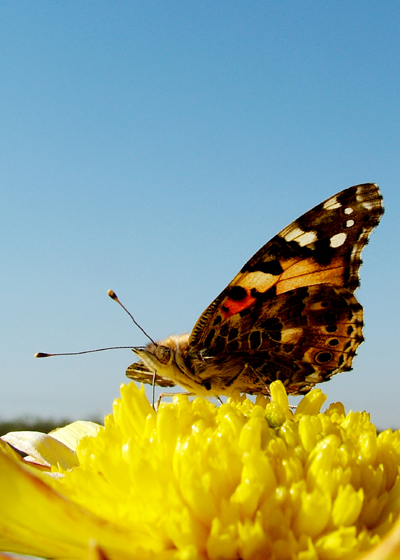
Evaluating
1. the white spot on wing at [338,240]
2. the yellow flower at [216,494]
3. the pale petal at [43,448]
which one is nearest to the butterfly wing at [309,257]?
the white spot on wing at [338,240]

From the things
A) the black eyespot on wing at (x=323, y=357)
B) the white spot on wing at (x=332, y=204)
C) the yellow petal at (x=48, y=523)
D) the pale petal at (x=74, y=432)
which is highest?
the white spot on wing at (x=332, y=204)

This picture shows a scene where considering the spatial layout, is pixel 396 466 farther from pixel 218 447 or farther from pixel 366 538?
pixel 218 447

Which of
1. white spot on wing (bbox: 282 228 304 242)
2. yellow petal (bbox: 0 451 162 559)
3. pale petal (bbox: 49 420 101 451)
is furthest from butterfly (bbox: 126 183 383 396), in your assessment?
yellow petal (bbox: 0 451 162 559)

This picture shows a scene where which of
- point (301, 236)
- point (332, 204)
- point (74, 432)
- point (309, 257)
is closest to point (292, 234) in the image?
point (301, 236)

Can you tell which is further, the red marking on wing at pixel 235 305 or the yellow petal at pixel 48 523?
the red marking on wing at pixel 235 305

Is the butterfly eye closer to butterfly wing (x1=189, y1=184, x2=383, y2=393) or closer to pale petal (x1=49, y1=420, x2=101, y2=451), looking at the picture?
butterfly wing (x1=189, y1=184, x2=383, y2=393)

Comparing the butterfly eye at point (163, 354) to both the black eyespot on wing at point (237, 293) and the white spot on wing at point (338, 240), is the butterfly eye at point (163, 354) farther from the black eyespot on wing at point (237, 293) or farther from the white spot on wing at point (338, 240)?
the white spot on wing at point (338, 240)
